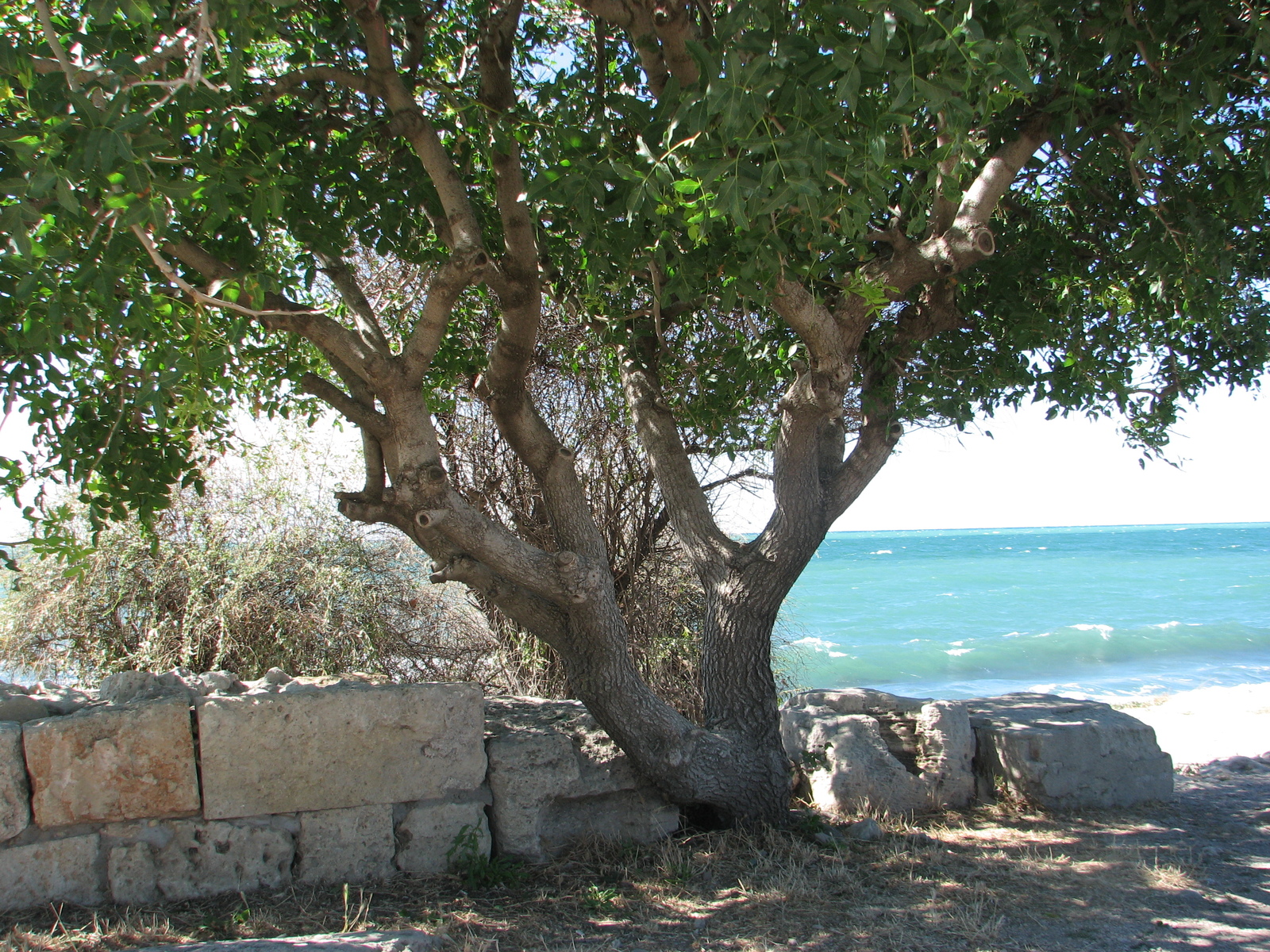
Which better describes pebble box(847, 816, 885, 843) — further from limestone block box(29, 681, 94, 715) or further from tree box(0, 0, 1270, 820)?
limestone block box(29, 681, 94, 715)

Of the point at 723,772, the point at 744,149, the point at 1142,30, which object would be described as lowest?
the point at 723,772

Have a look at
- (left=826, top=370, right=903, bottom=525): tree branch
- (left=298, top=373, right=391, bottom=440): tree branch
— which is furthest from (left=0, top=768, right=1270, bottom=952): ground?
(left=298, top=373, right=391, bottom=440): tree branch

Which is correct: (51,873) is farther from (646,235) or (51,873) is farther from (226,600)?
(646,235)

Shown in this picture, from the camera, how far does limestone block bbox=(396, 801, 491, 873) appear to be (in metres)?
4.30

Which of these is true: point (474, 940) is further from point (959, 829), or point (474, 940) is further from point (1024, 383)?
point (1024, 383)

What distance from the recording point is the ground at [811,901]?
11.3 ft

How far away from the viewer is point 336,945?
9.55 feet

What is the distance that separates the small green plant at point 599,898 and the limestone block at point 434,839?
0.65 m

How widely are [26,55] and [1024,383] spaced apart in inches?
203

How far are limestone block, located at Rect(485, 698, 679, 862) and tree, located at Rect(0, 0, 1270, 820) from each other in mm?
259

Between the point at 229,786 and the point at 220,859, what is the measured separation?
0.33 metres

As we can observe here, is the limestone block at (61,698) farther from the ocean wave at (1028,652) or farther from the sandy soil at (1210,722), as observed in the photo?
the ocean wave at (1028,652)

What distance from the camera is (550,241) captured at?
4828 mm

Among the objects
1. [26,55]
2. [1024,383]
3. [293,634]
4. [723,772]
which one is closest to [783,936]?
[723,772]
